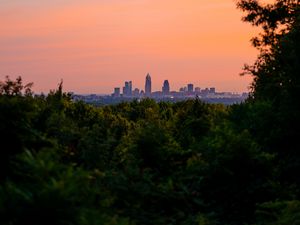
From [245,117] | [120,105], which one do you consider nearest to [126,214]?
[245,117]

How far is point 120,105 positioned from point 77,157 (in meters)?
37.0

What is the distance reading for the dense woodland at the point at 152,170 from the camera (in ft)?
21.5

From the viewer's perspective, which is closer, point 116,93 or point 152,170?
point 152,170

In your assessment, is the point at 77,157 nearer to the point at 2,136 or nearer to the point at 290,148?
the point at 2,136

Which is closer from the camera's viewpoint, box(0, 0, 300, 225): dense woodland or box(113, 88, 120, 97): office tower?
box(0, 0, 300, 225): dense woodland

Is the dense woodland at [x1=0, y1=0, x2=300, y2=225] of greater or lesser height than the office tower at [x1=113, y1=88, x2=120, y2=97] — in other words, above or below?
below

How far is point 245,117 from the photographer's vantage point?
15.8 m

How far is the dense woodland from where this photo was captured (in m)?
6.56

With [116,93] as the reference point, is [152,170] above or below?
below

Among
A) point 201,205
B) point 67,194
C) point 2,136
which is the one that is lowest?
point 201,205

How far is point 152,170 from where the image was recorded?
10.7 metres

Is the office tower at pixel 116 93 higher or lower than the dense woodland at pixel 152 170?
higher

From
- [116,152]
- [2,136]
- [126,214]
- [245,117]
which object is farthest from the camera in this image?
[245,117]

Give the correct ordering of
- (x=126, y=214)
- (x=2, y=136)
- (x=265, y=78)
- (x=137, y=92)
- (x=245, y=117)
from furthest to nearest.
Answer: (x=137, y=92)
(x=265, y=78)
(x=245, y=117)
(x=126, y=214)
(x=2, y=136)
